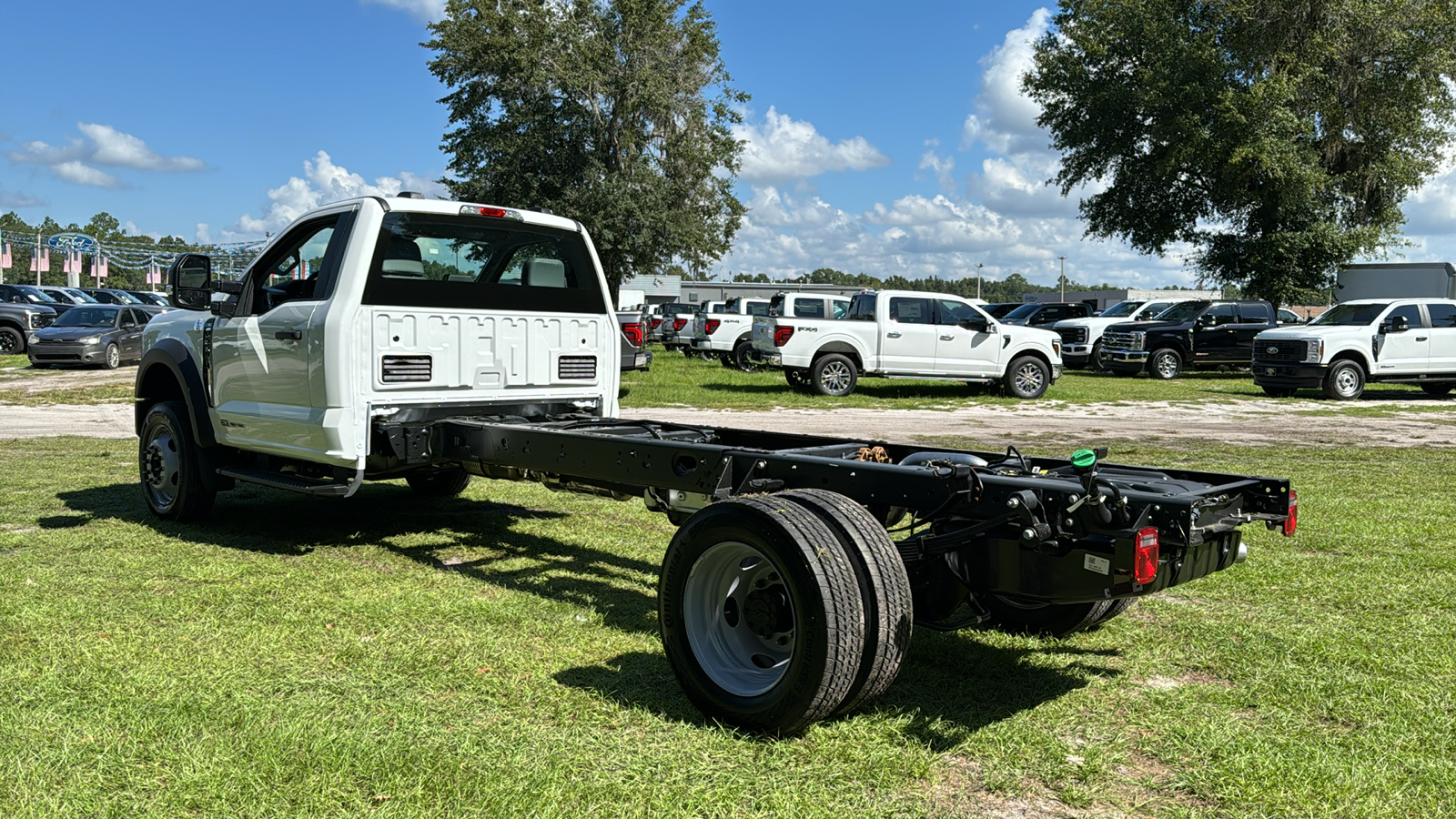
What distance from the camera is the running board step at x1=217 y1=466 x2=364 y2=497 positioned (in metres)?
6.05

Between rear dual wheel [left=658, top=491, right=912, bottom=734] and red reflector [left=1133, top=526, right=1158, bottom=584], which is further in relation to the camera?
rear dual wheel [left=658, top=491, right=912, bottom=734]

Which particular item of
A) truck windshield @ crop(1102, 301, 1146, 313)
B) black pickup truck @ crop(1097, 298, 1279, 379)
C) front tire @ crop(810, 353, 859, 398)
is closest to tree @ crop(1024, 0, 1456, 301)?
truck windshield @ crop(1102, 301, 1146, 313)

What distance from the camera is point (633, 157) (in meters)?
38.9

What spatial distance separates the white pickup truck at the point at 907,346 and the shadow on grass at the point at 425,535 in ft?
37.6

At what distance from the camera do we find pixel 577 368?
707cm

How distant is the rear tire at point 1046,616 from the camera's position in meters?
4.56

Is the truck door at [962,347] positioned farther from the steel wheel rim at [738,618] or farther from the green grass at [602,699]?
the steel wheel rim at [738,618]

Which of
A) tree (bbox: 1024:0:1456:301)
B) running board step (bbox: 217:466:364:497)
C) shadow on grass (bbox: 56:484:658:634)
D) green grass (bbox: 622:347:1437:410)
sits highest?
tree (bbox: 1024:0:1456:301)

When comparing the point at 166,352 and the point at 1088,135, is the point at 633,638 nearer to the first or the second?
the point at 166,352

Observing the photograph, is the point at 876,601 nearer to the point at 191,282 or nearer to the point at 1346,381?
the point at 191,282

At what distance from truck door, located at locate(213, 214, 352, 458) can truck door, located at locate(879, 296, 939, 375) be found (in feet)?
47.1

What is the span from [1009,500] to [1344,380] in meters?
19.9

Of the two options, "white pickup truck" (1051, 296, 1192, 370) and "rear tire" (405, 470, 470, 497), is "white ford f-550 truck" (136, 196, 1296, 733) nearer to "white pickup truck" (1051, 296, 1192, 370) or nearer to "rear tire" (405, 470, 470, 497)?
"rear tire" (405, 470, 470, 497)

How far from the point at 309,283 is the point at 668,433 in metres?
2.39
